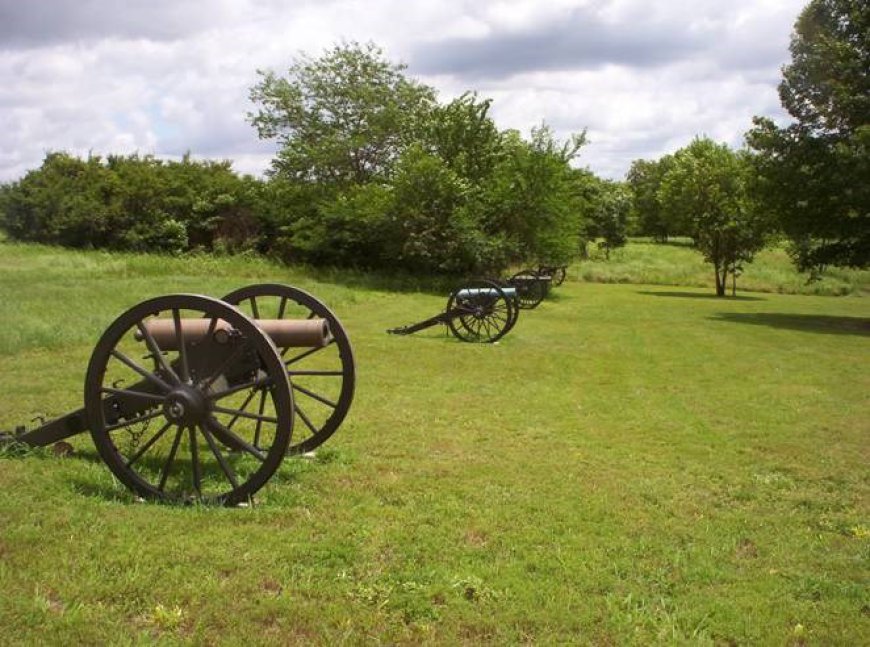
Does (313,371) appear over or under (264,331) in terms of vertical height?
under

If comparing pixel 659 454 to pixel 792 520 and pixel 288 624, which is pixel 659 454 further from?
pixel 288 624

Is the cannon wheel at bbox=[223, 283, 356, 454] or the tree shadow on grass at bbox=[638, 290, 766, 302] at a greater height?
the cannon wheel at bbox=[223, 283, 356, 454]

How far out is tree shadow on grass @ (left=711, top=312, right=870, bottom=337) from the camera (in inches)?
857

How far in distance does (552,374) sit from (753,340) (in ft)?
27.1

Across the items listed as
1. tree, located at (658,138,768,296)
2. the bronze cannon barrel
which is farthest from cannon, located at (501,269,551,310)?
the bronze cannon barrel

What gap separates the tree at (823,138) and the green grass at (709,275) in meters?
17.2

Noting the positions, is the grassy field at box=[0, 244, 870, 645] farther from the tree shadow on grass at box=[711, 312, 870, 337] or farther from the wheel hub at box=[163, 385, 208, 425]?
the tree shadow on grass at box=[711, 312, 870, 337]

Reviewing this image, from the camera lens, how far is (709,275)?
45500 millimetres

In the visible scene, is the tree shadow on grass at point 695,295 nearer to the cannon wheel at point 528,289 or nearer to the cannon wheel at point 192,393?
the cannon wheel at point 528,289

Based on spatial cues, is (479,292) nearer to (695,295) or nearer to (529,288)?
(529,288)

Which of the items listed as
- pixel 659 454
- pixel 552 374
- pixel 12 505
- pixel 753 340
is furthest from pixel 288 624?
pixel 753 340

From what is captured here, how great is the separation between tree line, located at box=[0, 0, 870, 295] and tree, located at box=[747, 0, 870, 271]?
53 mm

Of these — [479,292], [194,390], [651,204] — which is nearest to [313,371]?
[194,390]

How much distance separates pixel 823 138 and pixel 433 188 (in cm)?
1316
